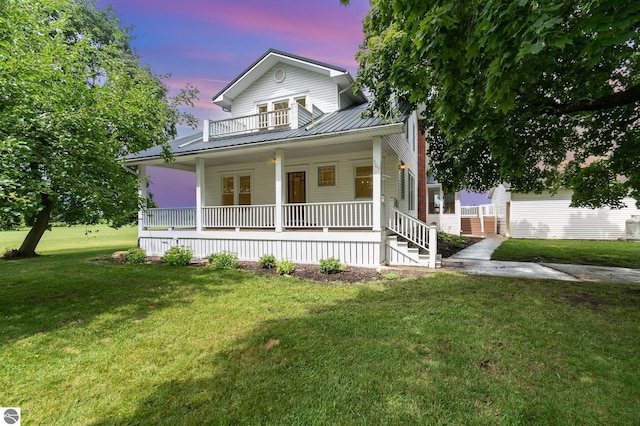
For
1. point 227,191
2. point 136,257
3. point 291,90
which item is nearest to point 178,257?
point 136,257

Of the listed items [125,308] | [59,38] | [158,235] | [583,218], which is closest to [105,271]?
[158,235]

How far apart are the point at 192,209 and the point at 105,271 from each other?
3710mm

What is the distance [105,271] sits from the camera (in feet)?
29.8

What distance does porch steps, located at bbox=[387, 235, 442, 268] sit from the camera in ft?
29.4

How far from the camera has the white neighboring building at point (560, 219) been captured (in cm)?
1683

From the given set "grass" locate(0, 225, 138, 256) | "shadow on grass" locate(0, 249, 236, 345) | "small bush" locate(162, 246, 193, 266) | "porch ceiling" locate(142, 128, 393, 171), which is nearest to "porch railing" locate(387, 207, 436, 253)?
"porch ceiling" locate(142, 128, 393, 171)

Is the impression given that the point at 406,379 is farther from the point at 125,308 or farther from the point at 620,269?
the point at 620,269

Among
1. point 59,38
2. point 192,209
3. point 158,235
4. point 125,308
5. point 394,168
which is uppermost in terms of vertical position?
→ point 59,38

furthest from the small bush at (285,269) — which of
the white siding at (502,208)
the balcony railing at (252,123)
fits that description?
the white siding at (502,208)

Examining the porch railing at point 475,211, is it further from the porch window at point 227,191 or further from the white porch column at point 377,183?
the porch window at point 227,191

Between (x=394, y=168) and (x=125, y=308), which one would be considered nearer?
(x=125, y=308)

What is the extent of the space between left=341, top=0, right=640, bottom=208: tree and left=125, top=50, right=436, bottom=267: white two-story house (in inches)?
82.2

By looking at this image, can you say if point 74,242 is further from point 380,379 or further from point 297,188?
point 380,379

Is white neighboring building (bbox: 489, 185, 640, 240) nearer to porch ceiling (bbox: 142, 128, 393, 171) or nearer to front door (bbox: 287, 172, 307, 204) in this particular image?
porch ceiling (bbox: 142, 128, 393, 171)
